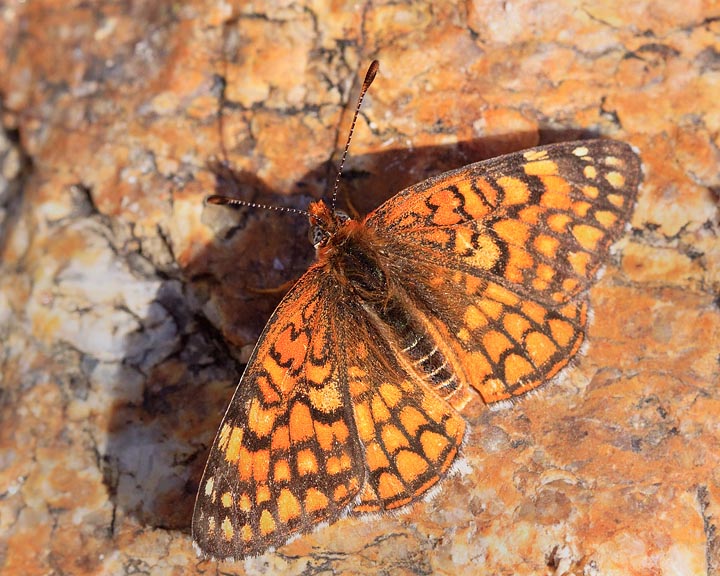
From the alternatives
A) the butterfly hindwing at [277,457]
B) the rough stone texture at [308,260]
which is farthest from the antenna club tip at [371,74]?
the butterfly hindwing at [277,457]

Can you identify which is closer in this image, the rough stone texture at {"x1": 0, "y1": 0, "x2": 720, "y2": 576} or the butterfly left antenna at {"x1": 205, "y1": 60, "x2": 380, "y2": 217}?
the rough stone texture at {"x1": 0, "y1": 0, "x2": 720, "y2": 576}

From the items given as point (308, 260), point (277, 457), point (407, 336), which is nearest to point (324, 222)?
point (308, 260)

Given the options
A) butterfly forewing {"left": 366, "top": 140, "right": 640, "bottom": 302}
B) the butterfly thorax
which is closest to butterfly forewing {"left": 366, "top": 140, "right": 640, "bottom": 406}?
butterfly forewing {"left": 366, "top": 140, "right": 640, "bottom": 302}

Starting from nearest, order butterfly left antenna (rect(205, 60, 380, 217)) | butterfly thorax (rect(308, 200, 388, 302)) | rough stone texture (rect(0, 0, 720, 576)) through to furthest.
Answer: rough stone texture (rect(0, 0, 720, 576)) → butterfly thorax (rect(308, 200, 388, 302)) → butterfly left antenna (rect(205, 60, 380, 217))

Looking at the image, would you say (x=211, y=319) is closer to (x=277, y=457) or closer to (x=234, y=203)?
(x=234, y=203)

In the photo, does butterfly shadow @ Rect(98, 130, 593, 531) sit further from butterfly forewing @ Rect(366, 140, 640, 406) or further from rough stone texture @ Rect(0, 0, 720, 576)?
butterfly forewing @ Rect(366, 140, 640, 406)

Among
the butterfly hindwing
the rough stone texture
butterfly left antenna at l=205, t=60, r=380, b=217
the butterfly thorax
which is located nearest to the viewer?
the butterfly hindwing

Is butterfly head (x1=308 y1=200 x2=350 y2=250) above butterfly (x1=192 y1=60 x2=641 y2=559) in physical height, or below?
above

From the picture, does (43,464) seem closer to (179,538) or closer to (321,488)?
(179,538)
